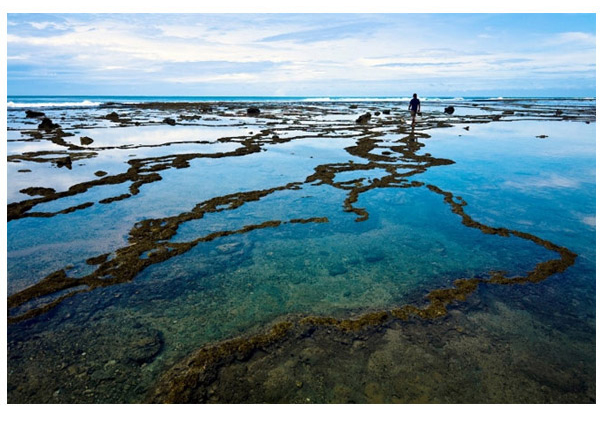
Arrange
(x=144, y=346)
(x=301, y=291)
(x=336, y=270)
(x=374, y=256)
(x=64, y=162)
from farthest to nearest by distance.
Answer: (x=64, y=162), (x=374, y=256), (x=336, y=270), (x=301, y=291), (x=144, y=346)

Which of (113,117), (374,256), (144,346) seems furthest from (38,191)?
(113,117)

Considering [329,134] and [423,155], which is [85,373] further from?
[329,134]

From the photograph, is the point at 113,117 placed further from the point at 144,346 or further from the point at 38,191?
the point at 144,346

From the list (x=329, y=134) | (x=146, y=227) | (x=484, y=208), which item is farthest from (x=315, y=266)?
(x=329, y=134)

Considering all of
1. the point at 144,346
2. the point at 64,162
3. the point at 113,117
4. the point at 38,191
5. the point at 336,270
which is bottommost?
the point at 144,346

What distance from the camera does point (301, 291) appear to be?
21.9 ft

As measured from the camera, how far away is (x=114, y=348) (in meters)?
5.20

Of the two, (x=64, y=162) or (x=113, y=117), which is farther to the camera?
(x=113, y=117)

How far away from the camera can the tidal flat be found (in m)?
4.65

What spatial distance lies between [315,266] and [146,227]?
5.07 m

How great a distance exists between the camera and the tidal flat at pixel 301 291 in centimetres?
465

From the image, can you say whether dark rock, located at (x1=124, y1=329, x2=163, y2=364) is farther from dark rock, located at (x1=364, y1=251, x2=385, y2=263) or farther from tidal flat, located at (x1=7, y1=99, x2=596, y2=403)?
dark rock, located at (x1=364, y1=251, x2=385, y2=263)

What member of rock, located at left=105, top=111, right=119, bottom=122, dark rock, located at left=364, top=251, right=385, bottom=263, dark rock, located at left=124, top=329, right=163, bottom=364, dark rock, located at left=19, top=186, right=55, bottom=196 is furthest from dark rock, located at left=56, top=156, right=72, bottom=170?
rock, located at left=105, top=111, right=119, bottom=122

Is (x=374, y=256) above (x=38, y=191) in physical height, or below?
below
